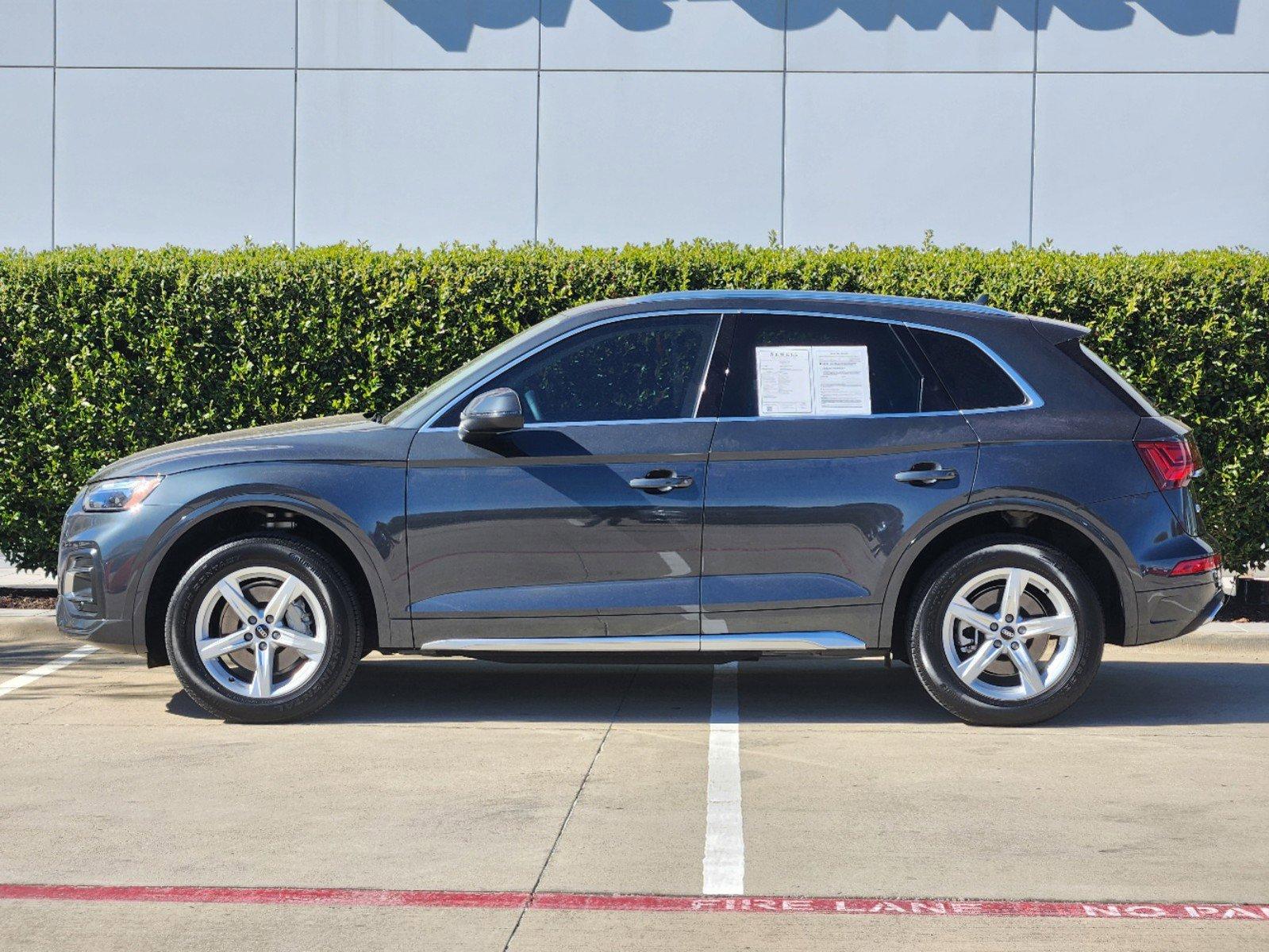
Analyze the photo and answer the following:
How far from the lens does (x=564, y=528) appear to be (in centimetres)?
634

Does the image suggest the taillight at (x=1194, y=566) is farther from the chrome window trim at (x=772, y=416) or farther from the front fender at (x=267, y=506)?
the front fender at (x=267, y=506)

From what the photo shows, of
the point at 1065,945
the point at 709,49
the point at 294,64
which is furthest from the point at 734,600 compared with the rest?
the point at 294,64

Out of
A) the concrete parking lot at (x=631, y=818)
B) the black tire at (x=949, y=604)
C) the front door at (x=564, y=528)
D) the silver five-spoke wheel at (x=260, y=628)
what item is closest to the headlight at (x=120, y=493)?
the silver five-spoke wheel at (x=260, y=628)

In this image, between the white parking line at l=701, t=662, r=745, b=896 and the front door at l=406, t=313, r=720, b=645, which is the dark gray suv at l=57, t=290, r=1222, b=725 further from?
the white parking line at l=701, t=662, r=745, b=896

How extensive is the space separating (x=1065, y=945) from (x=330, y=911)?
194 centimetres

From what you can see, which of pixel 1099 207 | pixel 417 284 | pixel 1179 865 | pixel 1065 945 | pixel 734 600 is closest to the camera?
pixel 1065 945

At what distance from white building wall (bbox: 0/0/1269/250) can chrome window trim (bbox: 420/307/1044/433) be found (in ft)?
22.9

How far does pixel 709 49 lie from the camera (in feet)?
44.3

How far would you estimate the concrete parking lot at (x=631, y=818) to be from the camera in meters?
4.06

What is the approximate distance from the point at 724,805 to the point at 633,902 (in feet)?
3.54

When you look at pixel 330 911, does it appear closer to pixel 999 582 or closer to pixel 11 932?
pixel 11 932

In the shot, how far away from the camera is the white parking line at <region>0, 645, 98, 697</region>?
7484 mm

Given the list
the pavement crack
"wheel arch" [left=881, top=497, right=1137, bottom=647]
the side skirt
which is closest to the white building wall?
the pavement crack

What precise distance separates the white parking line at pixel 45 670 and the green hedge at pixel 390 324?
128 cm
